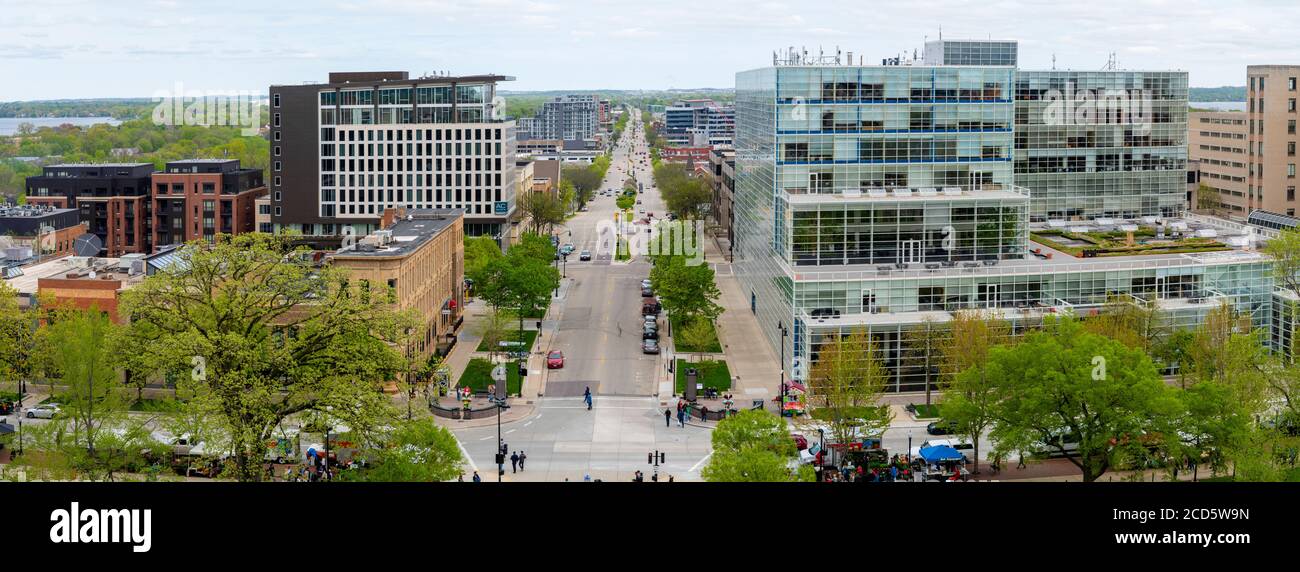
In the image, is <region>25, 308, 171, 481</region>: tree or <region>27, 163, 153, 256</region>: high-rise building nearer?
<region>25, 308, 171, 481</region>: tree

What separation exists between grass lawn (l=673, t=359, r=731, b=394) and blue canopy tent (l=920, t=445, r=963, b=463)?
1568 centimetres

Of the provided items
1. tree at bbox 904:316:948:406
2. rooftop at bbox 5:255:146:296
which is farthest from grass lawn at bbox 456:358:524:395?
tree at bbox 904:316:948:406

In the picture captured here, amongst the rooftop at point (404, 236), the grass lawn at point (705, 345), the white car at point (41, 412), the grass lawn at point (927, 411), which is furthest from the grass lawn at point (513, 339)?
the grass lawn at point (927, 411)

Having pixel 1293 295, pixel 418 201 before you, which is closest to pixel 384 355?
pixel 1293 295

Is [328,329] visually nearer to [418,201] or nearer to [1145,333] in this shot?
[1145,333]

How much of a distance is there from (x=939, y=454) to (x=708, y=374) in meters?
19.5

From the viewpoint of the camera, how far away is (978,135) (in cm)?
6819

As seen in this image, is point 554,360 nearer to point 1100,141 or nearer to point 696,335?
point 696,335

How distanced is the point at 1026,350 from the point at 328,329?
74.4ft

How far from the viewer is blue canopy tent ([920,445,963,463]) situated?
143 ft

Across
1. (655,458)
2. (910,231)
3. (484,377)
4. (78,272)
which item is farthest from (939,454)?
(78,272)

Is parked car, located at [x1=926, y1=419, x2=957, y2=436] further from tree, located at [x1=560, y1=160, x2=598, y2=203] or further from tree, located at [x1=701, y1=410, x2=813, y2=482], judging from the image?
tree, located at [x1=560, y1=160, x2=598, y2=203]

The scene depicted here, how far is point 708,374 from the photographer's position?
2425 inches
